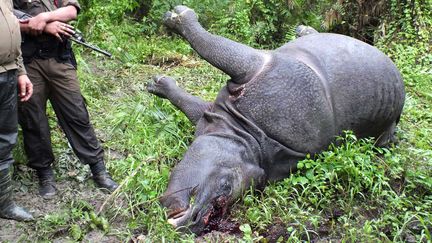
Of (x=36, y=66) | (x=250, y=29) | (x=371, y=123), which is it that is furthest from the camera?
(x=250, y=29)

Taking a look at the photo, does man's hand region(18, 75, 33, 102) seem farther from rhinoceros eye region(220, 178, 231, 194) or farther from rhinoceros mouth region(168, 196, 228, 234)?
rhinoceros eye region(220, 178, 231, 194)

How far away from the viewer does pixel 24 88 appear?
380 centimetres

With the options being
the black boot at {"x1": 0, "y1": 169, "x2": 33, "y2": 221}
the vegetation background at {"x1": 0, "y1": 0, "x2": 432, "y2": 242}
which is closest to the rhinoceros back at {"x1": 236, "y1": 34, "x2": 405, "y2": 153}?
the vegetation background at {"x1": 0, "y1": 0, "x2": 432, "y2": 242}

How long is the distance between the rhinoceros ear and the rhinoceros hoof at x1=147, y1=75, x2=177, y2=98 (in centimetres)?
168

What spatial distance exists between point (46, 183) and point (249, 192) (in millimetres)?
1708

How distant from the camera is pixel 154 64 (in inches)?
305

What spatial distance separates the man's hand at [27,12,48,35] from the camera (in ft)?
12.8

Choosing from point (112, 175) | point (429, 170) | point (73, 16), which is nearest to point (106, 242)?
point (112, 175)

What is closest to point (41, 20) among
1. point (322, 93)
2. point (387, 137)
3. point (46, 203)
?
point (46, 203)

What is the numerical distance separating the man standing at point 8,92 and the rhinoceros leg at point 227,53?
1689 millimetres

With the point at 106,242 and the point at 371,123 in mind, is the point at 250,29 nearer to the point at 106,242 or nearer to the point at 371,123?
the point at 371,123

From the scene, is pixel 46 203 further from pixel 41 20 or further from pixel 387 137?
pixel 387 137

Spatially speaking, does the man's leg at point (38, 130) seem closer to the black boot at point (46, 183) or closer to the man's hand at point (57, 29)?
the black boot at point (46, 183)

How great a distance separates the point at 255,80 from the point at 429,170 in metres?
1.74
